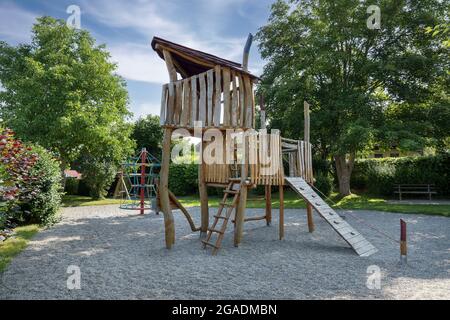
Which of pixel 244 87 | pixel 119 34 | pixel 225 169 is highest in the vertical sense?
pixel 119 34

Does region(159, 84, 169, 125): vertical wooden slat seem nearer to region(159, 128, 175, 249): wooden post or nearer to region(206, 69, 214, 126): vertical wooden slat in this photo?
region(159, 128, 175, 249): wooden post

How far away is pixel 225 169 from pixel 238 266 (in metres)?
3.67

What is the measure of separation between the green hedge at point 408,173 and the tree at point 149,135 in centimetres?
2268

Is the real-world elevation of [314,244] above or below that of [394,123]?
below

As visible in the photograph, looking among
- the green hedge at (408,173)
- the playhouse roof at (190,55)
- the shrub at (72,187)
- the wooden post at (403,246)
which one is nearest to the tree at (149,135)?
the shrub at (72,187)

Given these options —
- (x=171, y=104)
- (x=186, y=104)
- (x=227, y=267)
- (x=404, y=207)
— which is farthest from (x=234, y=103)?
(x=404, y=207)

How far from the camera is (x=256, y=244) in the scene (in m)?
9.28

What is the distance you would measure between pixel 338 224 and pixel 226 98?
4771 mm

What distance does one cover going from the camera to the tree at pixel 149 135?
36.3 meters

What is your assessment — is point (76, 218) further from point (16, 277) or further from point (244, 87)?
point (244, 87)

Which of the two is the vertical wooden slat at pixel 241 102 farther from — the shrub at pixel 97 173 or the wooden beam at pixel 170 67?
the shrub at pixel 97 173

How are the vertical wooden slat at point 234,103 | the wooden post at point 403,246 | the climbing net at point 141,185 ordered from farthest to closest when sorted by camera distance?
the climbing net at point 141,185
the vertical wooden slat at point 234,103
the wooden post at point 403,246

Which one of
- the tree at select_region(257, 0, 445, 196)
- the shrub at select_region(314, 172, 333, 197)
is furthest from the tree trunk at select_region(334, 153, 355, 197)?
the shrub at select_region(314, 172, 333, 197)
